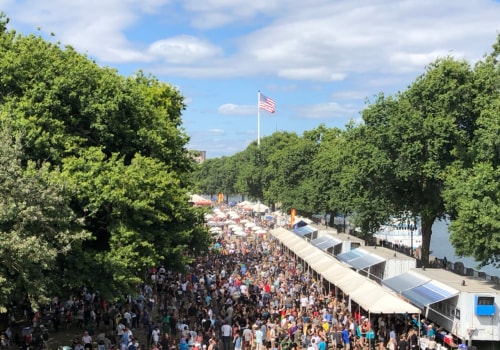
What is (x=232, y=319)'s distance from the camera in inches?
1069

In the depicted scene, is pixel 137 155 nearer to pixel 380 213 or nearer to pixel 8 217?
pixel 8 217

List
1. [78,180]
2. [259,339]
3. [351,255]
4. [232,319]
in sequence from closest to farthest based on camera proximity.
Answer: [78,180] < [259,339] < [232,319] < [351,255]

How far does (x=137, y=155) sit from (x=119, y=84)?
13.7 ft

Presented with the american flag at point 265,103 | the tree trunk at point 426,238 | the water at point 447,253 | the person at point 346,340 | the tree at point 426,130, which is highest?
the american flag at point 265,103

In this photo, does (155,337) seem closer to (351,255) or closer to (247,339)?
(247,339)

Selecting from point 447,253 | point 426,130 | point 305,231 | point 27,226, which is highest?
point 426,130

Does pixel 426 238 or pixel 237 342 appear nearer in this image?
pixel 237 342

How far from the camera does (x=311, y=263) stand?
38.5m

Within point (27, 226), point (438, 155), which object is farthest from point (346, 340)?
point (438, 155)

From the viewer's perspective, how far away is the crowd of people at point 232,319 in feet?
76.7

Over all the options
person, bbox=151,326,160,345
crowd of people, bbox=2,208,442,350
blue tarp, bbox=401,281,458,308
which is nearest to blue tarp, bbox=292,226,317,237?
crowd of people, bbox=2,208,442,350

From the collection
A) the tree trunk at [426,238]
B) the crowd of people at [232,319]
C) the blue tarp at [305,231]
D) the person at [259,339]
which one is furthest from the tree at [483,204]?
the blue tarp at [305,231]

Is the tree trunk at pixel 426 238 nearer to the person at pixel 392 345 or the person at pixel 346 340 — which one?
the person at pixel 346 340

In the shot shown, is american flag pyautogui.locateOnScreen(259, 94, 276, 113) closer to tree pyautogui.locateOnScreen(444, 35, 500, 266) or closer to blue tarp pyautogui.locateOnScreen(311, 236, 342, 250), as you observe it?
blue tarp pyautogui.locateOnScreen(311, 236, 342, 250)
